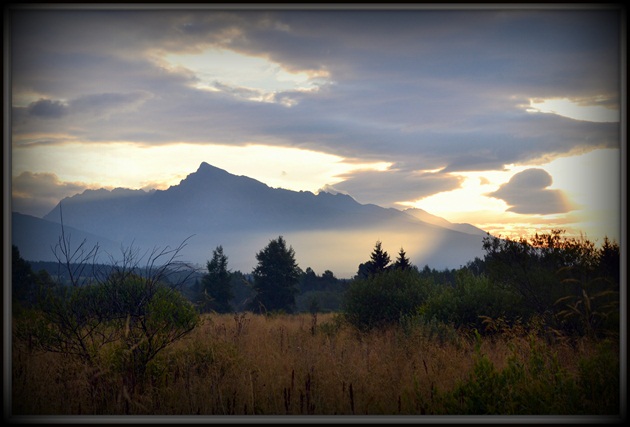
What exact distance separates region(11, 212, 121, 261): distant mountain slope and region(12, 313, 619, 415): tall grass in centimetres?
145

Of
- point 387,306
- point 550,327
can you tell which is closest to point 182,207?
point 387,306

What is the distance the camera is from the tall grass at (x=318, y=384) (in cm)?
636

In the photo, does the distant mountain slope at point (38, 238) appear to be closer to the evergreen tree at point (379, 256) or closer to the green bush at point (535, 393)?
the green bush at point (535, 393)

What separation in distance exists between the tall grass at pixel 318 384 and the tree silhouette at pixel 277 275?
2804 cm

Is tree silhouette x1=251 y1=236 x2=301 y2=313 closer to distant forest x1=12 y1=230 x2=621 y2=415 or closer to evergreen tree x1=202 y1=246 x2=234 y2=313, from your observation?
evergreen tree x1=202 y1=246 x2=234 y2=313

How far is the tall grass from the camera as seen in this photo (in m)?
6.36

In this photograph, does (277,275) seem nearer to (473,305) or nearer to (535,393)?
(473,305)

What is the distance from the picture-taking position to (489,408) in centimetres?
620

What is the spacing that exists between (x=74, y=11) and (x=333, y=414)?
6.21m

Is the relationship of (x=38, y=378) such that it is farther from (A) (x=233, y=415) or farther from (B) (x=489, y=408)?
(B) (x=489, y=408)

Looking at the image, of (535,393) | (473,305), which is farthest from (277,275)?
(535,393)

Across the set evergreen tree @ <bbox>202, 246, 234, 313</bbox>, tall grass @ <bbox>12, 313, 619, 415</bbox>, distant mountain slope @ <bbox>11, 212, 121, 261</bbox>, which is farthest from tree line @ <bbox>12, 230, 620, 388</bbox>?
evergreen tree @ <bbox>202, 246, 234, 313</bbox>

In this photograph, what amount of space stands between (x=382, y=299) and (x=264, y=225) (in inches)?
1089

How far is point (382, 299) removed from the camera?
46.5 ft
